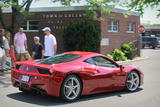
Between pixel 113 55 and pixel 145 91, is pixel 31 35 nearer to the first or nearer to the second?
pixel 113 55

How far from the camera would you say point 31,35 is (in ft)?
69.9

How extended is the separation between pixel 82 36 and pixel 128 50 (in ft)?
16.4

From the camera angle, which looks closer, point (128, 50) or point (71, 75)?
point (71, 75)

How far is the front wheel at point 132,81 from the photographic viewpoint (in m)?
8.45

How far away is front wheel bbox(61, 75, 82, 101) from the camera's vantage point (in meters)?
6.86

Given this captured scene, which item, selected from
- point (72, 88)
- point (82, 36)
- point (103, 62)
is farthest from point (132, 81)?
point (82, 36)

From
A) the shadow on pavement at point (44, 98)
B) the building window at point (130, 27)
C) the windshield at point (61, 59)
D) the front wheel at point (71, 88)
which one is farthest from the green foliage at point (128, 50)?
the front wheel at point (71, 88)

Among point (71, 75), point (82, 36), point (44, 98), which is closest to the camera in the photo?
point (71, 75)

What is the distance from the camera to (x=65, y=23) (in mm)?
20078

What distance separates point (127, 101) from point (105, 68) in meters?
1.05

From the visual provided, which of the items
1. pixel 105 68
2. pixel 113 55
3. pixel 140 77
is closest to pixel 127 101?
pixel 105 68

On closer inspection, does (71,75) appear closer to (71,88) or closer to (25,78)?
(71,88)

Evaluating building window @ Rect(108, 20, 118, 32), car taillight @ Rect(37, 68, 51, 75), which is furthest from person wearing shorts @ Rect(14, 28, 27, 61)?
building window @ Rect(108, 20, 118, 32)

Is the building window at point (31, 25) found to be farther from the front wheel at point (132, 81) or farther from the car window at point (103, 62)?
the car window at point (103, 62)
